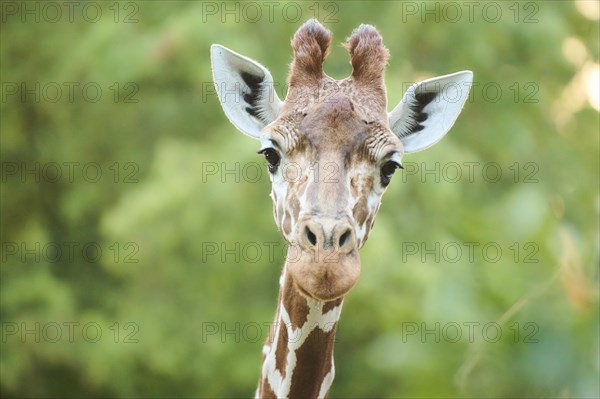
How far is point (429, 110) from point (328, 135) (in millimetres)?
1107

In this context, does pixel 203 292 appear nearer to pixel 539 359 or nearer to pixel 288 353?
pixel 288 353

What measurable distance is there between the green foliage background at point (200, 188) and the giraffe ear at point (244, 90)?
199 inches

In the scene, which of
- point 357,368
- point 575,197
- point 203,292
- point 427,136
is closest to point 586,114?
point 575,197

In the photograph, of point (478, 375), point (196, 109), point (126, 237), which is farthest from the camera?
point (196, 109)

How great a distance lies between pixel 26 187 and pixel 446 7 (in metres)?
7.21

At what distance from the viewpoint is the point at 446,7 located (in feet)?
40.7

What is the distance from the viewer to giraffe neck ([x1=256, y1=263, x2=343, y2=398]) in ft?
14.9

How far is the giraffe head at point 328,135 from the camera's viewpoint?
4.00m

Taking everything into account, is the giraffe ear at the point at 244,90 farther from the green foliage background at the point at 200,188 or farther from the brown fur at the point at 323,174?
the green foliage background at the point at 200,188

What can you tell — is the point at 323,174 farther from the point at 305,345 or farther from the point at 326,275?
the point at 305,345
